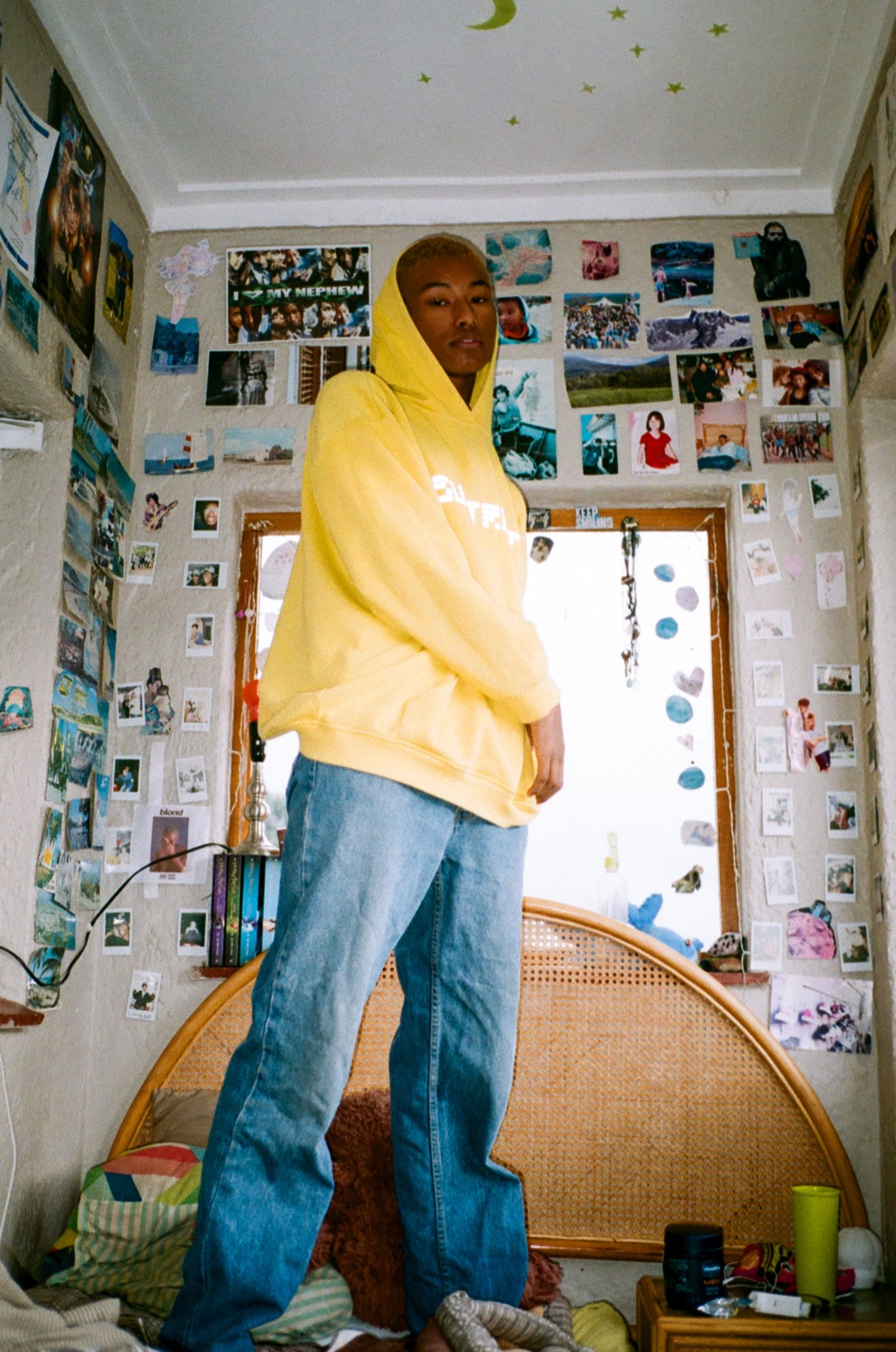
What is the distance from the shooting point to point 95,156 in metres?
2.27

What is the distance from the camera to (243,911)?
87.1 inches

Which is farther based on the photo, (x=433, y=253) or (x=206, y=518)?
(x=206, y=518)

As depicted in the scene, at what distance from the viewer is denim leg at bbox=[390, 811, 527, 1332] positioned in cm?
133

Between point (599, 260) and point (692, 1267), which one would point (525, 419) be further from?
point (692, 1267)

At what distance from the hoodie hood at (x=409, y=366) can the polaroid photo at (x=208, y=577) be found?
917mm

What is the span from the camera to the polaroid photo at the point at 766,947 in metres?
2.17

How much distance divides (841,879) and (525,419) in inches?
46.0

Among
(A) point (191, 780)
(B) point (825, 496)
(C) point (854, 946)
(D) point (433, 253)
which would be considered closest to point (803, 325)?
(B) point (825, 496)

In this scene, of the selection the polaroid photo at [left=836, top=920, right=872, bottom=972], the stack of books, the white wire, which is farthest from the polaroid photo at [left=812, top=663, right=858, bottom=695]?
the white wire

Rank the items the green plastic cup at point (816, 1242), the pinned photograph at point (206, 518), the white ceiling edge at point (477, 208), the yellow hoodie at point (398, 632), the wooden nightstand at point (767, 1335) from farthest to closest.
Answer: the white ceiling edge at point (477, 208), the pinned photograph at point (206, 518), the green plastic cup at point (816, 1242), the wooden nightstand at point (767, 1335), the yellow hoodie at point (398, 632)

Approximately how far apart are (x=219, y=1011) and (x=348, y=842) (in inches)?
39.9

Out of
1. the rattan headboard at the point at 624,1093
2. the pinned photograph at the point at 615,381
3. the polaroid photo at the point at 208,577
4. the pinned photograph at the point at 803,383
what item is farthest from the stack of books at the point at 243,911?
the pinned photograph at the point at 803,383

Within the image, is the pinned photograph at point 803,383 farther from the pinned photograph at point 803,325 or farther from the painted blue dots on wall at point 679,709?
the painted blue dots on wall at point 679,709

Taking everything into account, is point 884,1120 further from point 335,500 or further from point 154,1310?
point 335,500
